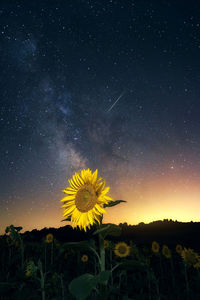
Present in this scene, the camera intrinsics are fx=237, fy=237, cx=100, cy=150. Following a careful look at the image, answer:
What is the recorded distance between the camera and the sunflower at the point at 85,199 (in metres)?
2.00

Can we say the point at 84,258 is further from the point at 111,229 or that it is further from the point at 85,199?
the point at 111,229

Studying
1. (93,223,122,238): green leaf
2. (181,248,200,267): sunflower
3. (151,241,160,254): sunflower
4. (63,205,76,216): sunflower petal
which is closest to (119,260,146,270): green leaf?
(93,223,122,238): green leaf

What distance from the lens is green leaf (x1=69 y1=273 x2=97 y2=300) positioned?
4.43 feet

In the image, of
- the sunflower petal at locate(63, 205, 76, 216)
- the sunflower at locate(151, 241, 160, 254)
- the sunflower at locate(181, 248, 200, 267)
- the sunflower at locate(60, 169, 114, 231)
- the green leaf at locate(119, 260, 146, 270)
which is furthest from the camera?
the sunflower at locate(151, 241, 160, 254)

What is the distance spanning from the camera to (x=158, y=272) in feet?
20.8

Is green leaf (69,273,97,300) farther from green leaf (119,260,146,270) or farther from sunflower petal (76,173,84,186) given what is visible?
sunflower petal (76,173,84,186)

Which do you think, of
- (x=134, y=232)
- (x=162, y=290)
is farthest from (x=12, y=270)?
(x=134, y=232)

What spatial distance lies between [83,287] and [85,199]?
2.86 feet

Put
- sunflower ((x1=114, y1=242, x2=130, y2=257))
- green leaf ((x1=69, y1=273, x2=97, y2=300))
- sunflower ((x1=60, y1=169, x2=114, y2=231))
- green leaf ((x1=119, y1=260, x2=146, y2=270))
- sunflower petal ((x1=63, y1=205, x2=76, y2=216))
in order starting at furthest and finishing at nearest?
1. sunflower ((x1=114, y1=242, x2=130, y2=257))
2. sunflower petal ((x1=63, y1=205, x2=76, y2=216))
3. sunflower ((x1=60, y1=169, x2=114, y2=231))
4. green leaf ((x1=119, y1=260, x2=146, y2=270))
5. green leaf ((x1=69, y1=273, x2=97, y2=300))

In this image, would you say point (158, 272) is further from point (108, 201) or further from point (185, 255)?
point (108, 201)

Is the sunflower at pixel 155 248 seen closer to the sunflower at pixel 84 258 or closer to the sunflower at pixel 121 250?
the sunflower at pixel 121 250

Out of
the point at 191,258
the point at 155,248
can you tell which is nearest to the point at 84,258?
the point at 155,248

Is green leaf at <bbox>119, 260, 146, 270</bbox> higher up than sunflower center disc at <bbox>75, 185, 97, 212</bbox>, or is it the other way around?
sunflower center disc at <bbox>75, 185, 97, 212</bbox>

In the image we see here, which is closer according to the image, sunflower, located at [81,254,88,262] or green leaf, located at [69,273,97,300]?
green leaf, located at [69,273,97,300]
